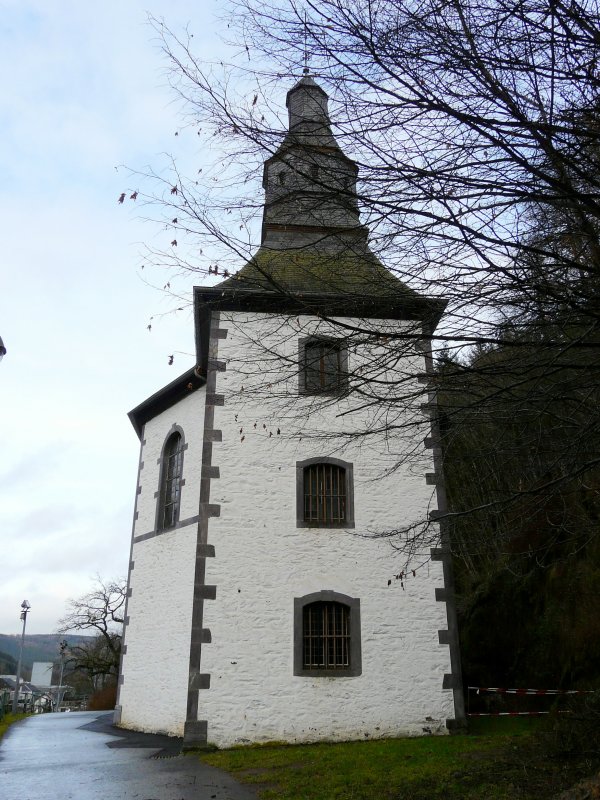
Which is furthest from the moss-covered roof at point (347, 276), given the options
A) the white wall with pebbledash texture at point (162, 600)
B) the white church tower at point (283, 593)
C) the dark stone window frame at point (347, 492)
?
the white wall with pebbledash texture at point (162, 600)

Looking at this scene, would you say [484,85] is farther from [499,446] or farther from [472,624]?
[472,624]

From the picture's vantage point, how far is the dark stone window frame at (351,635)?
10.6 m

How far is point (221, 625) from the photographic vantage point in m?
10.6

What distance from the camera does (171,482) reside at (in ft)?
46.3

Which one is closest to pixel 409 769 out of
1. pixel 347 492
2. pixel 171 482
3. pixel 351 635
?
pixel 351 635

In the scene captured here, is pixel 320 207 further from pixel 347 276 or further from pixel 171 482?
pixel 171 482

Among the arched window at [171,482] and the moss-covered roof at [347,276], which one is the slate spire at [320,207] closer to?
the moss-covered roof at [347,276]

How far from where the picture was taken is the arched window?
1370 centimetres

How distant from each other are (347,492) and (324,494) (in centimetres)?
40

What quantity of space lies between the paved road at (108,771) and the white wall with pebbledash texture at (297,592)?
4.52ft

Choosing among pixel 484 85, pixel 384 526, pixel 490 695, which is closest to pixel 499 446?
pixel 484 85

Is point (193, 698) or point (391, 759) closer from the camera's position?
point (391, 759)

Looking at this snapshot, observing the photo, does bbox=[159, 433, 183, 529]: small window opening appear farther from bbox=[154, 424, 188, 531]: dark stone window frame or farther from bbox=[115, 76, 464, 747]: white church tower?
bbox=[115, 76, 464, 747]: white church tower

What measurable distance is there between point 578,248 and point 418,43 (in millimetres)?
1845
